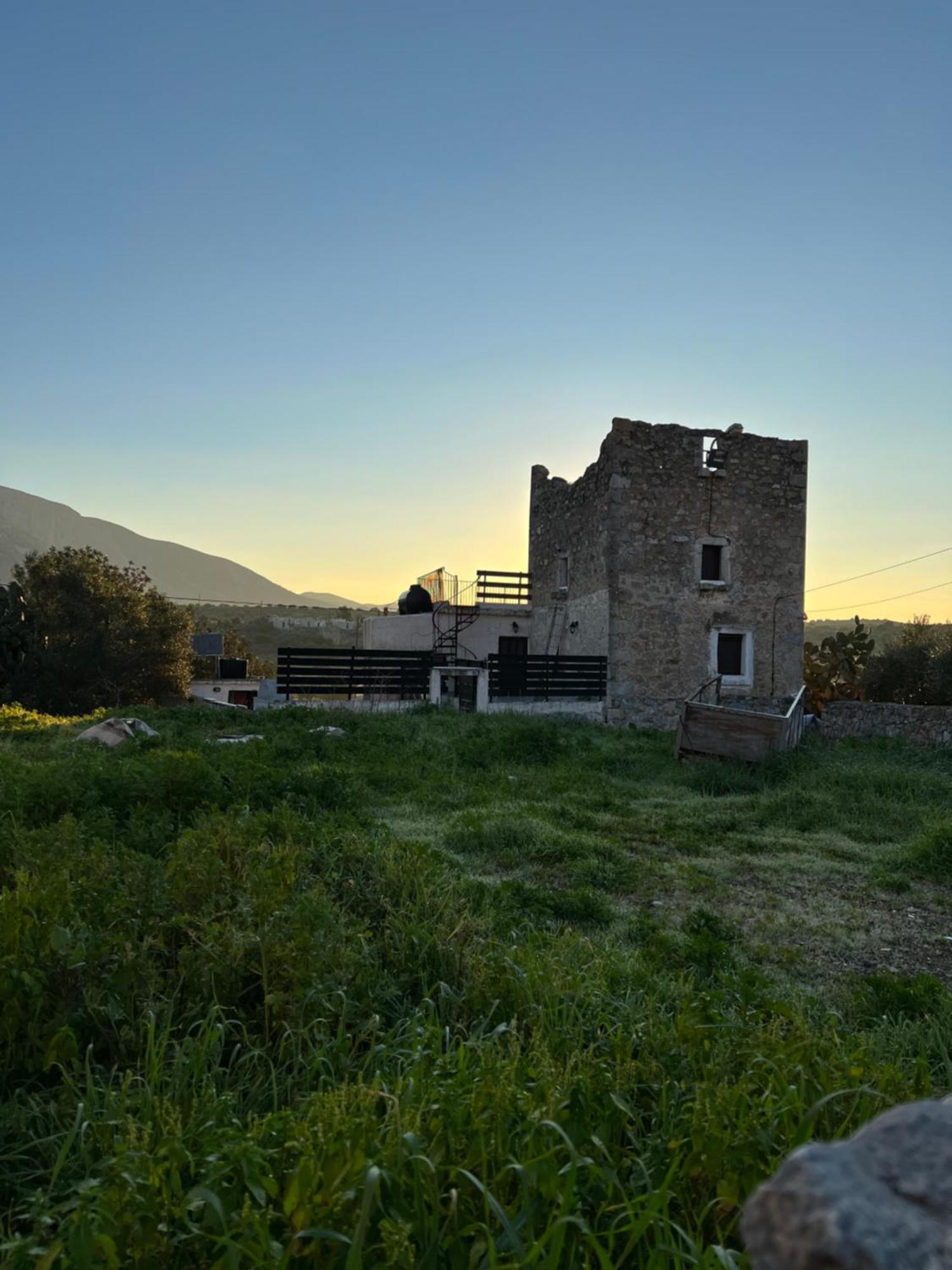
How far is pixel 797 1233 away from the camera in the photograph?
38.3 inches

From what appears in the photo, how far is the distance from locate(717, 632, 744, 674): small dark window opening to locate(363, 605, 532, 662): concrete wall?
6.81 meters

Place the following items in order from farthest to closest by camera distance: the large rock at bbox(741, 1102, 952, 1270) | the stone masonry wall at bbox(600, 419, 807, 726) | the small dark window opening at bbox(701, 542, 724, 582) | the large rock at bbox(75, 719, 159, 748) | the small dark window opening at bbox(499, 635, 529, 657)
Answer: the small dark window opening at bbox(499, 635, 529, 657) → the small dark window opening at bbox(701, 542, 724, 582) → the stone masonry wall at bbox(600, 419, 807, 726) → the large rock at bbox(75, 719, 159, 748) → the large rock at bbox(741, 1102, 952, 1270)

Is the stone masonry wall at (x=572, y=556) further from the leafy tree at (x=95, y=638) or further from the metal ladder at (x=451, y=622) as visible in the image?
the leafy tree at (x=95, y=638)

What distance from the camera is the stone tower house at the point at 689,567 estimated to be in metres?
22.5

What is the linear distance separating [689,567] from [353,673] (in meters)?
9.68

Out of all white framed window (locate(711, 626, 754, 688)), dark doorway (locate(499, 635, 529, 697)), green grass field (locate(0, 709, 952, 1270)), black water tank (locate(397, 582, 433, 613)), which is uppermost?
black water tank (locate(397, 582, 433, 613))

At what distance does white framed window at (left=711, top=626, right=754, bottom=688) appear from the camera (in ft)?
76.7

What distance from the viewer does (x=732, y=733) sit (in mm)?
13773

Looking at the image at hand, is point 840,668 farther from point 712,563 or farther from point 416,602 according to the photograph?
point 416,602

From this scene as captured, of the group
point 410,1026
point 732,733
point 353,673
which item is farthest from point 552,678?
point 410,1026

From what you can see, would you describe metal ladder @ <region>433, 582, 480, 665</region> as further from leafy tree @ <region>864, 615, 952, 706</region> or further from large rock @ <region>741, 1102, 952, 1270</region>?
large rock @ <region>741, 1102, 952, 1270</region>

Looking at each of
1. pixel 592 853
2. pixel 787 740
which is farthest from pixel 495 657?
pixel 592 853

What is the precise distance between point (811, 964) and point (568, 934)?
165cm

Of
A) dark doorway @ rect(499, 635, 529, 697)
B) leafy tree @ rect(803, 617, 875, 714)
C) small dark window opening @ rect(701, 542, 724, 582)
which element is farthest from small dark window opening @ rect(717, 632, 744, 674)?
leafy tree @ rect(803, 617, 875, 714)
